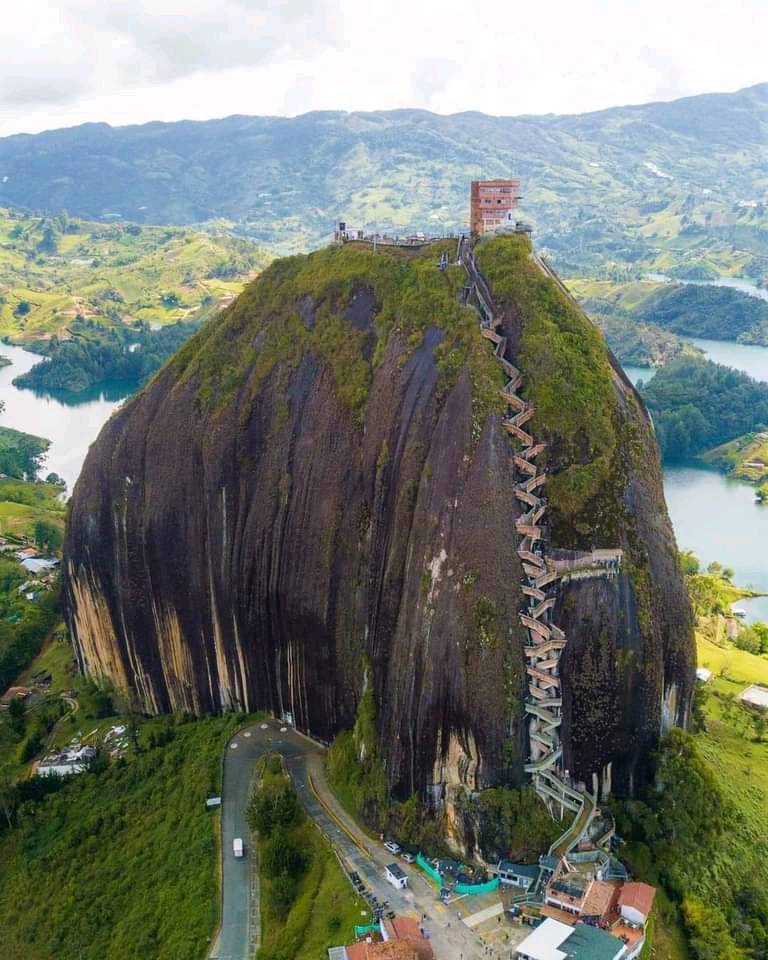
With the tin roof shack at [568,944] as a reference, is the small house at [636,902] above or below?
below

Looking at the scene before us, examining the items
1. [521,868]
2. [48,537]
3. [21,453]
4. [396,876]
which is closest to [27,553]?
[48,537]

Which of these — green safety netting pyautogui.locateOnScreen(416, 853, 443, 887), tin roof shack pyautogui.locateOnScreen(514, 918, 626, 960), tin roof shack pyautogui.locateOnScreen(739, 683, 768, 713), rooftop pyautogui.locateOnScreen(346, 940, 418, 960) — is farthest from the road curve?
tin roof shack pyautogui.locateOnScreen(739, 683, 768, 713)

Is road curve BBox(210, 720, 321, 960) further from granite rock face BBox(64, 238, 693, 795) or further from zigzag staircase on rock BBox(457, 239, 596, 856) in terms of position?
zigzag staircase on rock BBox(457, 239, 596, 856)

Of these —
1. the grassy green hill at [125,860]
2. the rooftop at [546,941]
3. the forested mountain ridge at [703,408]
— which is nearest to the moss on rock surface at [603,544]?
the rooftop at [546,941]

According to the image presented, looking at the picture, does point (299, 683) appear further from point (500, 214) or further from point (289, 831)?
point (500, 214)

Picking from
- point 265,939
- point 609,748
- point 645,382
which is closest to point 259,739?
point 265,939

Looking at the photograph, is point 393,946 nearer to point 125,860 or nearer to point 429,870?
point 429,870

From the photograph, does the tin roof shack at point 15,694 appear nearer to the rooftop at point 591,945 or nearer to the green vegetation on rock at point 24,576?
the green vegetation on rock at point 24,576
